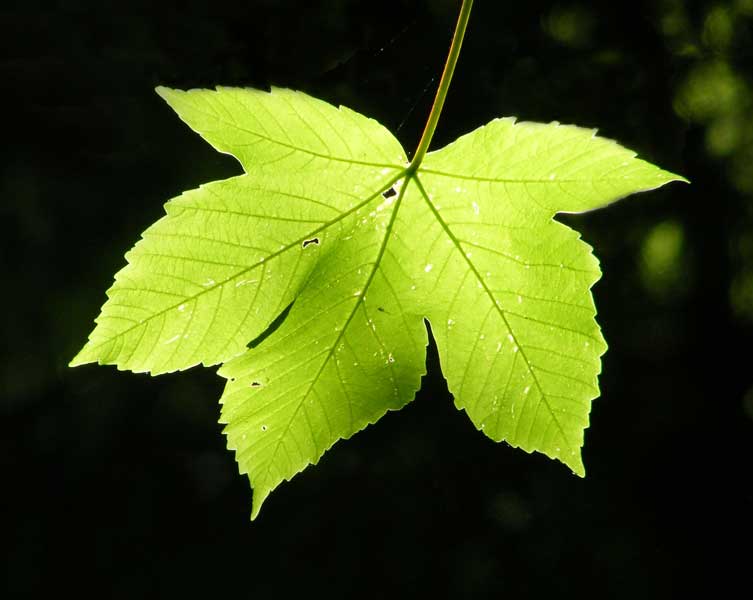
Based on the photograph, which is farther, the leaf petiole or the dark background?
the dark background

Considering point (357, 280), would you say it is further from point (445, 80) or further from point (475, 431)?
point (475, 431)

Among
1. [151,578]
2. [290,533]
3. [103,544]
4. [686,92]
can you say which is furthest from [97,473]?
[686,92]

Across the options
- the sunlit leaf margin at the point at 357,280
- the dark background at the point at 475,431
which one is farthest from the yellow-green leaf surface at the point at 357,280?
the dark background at the point at 475,431

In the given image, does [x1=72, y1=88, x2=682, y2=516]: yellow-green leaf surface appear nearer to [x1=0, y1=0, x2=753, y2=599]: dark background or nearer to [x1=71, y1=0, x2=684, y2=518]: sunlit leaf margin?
[x1=71, y1=0, x2=684, y2=518]: sunlit leaf margin

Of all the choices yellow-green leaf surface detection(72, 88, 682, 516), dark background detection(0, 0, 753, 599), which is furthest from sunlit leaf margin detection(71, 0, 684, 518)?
dark background detection(0, 0, 753, 599)

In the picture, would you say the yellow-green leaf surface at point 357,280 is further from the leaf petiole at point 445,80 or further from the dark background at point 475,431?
the dark background at point 475,431

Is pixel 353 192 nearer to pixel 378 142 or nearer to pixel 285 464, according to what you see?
pixel 378 142

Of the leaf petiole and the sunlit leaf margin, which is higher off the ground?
the leaf petiole
